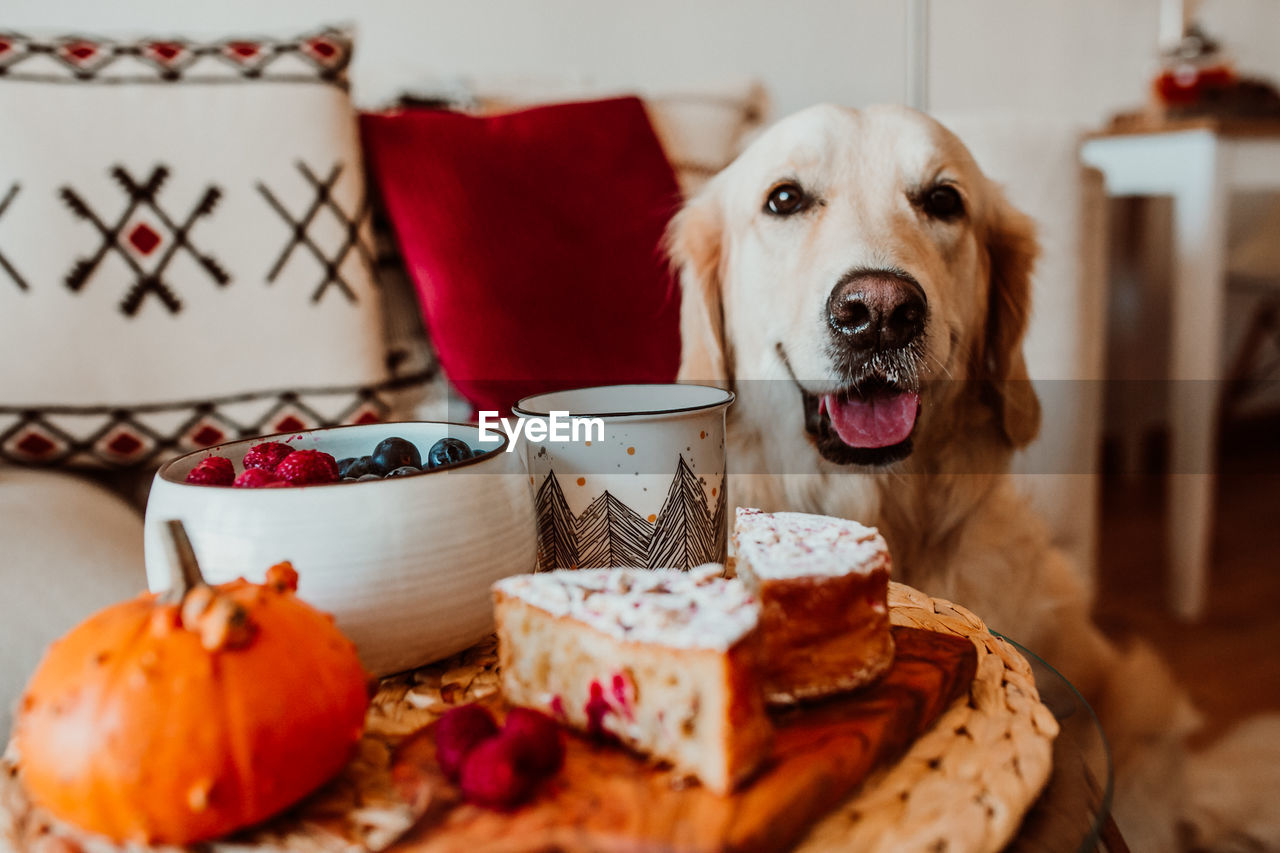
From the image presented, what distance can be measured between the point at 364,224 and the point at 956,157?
30.4 inches

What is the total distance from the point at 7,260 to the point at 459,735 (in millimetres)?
987

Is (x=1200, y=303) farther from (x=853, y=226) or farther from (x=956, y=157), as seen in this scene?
(x=853, y=226)

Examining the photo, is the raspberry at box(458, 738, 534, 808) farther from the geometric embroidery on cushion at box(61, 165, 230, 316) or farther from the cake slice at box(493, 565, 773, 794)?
the geometric embroidery on cushion at box(61, 165, 230, 316)

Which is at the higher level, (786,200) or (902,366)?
(786,200)

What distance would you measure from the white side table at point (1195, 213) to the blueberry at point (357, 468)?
1688 millimetres

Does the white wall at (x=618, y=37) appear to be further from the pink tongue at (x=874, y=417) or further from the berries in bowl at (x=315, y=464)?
the berries in bowl at (x=315, y=464)

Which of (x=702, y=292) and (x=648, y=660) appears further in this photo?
(x=702, y=292)

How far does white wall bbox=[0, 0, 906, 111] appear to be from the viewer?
177cm

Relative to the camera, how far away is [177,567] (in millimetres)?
412

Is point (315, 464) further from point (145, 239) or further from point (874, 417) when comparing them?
point (145, 239)

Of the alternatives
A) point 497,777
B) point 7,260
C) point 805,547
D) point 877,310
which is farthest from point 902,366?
point 7,260

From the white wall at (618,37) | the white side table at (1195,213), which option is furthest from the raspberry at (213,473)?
the white side table at (1195,213)

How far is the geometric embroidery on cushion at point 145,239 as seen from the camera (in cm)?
108

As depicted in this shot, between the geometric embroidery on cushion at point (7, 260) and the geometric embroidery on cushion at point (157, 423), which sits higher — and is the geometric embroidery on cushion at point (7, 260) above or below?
above
